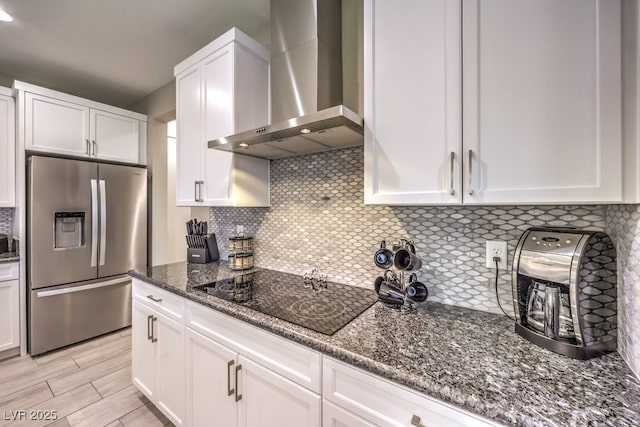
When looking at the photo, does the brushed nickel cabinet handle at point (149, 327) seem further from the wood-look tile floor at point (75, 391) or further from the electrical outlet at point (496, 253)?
the electrical outlet at point (496, 253)

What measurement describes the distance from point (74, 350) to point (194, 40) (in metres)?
3.09

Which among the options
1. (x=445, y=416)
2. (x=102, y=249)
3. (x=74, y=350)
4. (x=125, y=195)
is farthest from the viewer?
(x=125, y=195)

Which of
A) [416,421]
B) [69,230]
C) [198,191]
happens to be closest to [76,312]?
[69,230]

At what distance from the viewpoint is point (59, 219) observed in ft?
8.32

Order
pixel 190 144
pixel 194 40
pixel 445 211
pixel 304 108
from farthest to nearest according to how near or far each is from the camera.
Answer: pixel 194 40 → pixel 190 144 → pixel 304 108 → pixel 445 211

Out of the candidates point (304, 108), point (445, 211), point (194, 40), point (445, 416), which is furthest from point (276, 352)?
point (194, 40)

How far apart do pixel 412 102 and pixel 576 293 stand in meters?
0.84

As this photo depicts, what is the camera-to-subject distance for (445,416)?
2.34 ft

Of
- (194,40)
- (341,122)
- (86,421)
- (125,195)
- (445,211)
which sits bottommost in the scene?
(86,421)

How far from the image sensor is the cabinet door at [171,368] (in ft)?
4.92

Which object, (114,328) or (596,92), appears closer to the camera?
(596,92)

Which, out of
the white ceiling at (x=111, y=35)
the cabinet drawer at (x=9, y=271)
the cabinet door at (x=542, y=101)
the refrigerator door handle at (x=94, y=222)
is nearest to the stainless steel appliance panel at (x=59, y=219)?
the refrigerator door handle at (x=94, y=222)

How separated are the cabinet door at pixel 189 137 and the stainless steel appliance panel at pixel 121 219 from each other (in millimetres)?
1299

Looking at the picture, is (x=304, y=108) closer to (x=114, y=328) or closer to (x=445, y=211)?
(x=445, y=211)
